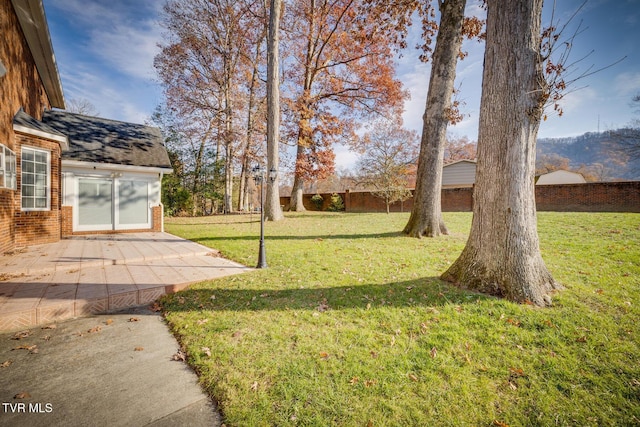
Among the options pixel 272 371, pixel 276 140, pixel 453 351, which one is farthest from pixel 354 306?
pixel 276 140

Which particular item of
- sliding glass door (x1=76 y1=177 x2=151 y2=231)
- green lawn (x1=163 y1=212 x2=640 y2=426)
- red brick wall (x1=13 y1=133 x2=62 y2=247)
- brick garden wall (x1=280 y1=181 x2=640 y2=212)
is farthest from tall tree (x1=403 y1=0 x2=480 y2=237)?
brick garden wall (x1=280 y1=181 x2=640 y2=212)

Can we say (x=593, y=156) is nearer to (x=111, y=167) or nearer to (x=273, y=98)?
(x=273, y=98)

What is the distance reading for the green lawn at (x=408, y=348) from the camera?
184cm

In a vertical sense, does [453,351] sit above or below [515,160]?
below

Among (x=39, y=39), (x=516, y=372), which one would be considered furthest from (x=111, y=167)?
(x=516, y=372)

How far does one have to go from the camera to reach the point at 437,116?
7281mm

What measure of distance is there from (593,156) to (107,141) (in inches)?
3741

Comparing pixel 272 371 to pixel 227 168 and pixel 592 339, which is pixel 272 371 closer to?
pixel 592 339

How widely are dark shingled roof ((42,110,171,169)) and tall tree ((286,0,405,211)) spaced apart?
9.28m

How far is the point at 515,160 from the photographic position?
11.3 feet

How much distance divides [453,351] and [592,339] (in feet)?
4.94

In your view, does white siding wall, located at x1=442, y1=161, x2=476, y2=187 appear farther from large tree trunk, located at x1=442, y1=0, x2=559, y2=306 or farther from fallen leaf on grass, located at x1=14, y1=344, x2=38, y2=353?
fallen leaf on grass, located at x1=14, y1=344, x2=38, y2=353

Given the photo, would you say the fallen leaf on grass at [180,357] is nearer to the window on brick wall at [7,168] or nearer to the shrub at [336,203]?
the window on brick wall at [7,168]

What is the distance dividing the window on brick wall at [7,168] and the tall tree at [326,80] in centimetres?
1360
